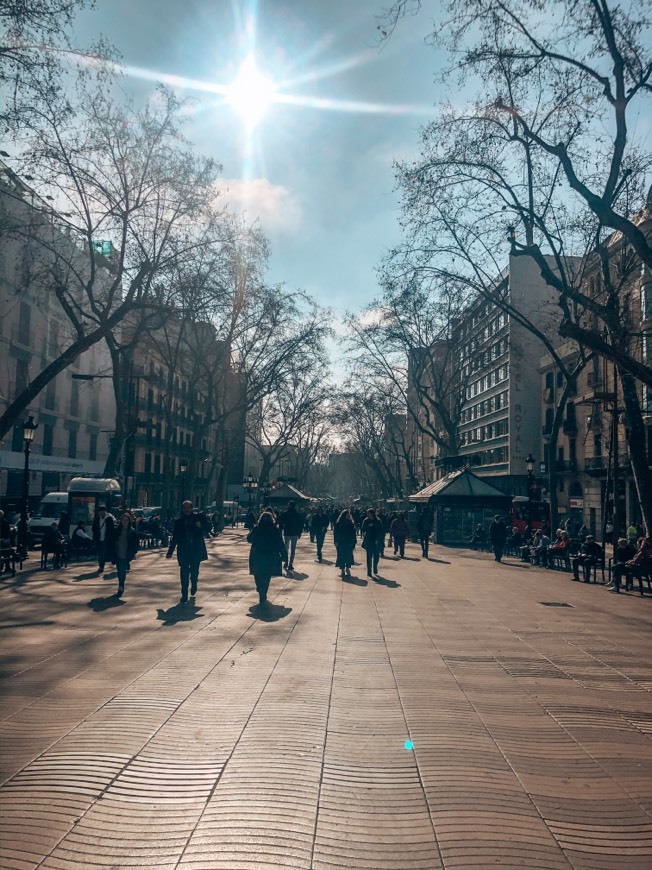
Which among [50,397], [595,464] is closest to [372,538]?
[50,397]

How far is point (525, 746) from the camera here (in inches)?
195

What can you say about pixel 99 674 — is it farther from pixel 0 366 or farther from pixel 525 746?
pixel 0 366

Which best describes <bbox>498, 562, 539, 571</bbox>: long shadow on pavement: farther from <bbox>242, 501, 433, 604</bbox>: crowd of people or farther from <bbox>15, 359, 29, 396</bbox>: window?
<bbox>15, 359, 29, 396</bbox>: window

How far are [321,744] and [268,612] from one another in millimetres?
5877

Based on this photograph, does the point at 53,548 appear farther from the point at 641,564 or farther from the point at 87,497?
the point at 641,564

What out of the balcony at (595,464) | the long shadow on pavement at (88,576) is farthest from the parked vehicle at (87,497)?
the balcony at (595,464)

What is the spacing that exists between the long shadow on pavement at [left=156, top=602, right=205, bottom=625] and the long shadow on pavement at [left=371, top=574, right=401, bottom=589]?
5.01 metres

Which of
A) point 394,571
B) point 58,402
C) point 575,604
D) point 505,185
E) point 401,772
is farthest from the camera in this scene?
point 58,402

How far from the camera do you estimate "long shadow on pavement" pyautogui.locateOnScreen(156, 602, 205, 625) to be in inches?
384

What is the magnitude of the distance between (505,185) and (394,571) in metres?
9.63

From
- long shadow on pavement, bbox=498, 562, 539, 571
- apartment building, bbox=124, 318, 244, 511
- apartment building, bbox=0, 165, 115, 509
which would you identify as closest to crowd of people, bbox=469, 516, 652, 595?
long shadow on pavement, bbox=498, 562, 539, 571

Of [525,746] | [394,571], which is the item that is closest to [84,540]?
[394,571]

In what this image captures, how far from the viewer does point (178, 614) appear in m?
10.3

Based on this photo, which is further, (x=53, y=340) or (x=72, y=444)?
(x=72, y=444)
